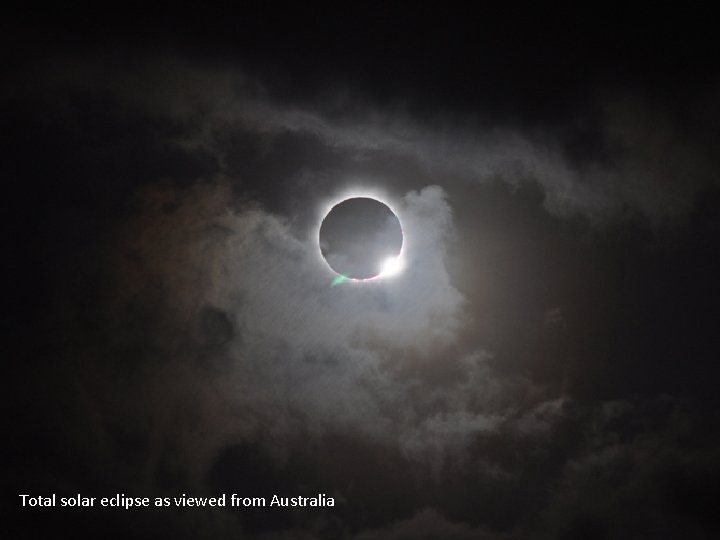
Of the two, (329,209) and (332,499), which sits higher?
(329,209)

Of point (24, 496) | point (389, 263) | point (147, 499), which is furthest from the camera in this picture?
point (147, 499)

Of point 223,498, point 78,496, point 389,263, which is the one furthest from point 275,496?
point 389,263

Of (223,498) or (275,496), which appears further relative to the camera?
(275,496)

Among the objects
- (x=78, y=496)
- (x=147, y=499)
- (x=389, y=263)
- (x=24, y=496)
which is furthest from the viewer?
(x=147, y=499)

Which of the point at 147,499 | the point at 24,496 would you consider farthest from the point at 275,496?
the point at 24,496

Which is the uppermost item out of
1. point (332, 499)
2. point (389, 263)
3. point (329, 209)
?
point (329, 209)

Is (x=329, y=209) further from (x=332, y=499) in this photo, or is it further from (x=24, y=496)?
(x=24, y=496)

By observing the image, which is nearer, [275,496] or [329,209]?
[329,209]

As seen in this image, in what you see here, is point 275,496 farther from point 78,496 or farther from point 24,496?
point 24,496

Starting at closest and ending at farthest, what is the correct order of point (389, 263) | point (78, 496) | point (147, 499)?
1. point (389, 263)
2. point (78, 496)
3. point (147, 499)
